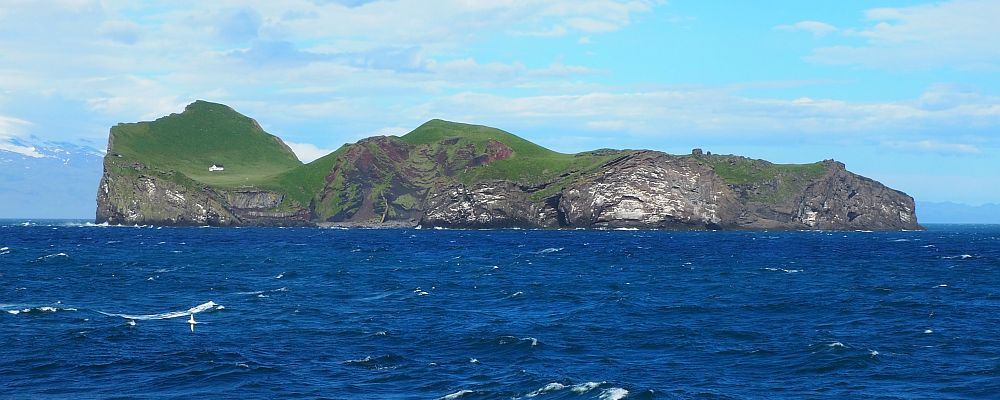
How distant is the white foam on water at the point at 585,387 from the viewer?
145 feet

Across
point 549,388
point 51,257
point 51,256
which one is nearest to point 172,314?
point 549,388

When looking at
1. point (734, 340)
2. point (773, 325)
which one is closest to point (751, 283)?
point (773, 325)

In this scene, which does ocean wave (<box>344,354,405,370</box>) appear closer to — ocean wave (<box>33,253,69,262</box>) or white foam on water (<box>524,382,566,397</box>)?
white foam on water (<box>524,382,566,397</box>)

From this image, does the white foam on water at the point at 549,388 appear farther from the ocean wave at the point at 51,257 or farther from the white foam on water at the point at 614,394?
the ocean wave at the point at 51,257

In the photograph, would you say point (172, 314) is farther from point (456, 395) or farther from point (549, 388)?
point (549, 388)

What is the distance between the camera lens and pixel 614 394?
43.2 metres

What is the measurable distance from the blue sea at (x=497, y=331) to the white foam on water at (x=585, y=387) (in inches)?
12.7

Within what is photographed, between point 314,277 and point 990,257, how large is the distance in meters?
104

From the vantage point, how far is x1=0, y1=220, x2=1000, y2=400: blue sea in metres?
46.0

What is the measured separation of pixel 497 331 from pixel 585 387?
19227 mm

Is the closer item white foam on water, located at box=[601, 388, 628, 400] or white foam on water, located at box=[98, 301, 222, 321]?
white foam on water, located at box=[601, 388, 628, 400]

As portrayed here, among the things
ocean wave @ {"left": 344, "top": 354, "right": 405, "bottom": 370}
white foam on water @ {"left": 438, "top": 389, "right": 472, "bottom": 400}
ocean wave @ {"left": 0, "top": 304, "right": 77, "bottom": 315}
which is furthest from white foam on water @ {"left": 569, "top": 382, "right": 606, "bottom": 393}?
ocean wave @ {"left": 0, "top": 304, "right": 77, "bottom": 315}

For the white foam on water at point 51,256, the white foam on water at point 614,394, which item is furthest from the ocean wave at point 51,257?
the white foam on water at point 614,394

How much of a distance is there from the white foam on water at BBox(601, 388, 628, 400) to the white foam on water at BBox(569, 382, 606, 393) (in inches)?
33.2
